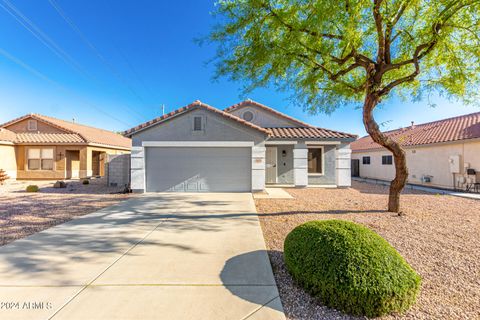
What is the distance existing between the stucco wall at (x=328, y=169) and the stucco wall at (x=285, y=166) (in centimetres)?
153

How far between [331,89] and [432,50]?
3.04 meters

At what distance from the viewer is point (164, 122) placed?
1109cm

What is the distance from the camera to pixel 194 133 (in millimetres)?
11117

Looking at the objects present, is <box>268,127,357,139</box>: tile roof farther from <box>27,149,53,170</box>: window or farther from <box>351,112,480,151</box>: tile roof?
<box>27,149,53,170</box>: window

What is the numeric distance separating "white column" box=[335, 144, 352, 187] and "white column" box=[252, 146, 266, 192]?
17.5ft

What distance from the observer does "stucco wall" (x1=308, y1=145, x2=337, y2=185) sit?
13.7 metres

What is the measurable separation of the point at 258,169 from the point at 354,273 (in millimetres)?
8696

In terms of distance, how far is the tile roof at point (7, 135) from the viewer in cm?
1587

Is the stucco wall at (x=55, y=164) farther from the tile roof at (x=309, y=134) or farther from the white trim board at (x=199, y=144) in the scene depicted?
the tile roof at (x=309, y=134)

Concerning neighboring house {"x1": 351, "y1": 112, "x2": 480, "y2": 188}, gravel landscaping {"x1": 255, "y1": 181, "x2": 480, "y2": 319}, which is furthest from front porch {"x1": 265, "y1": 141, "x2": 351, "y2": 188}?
gravel landscaping {"x1": 255, "y1": 181, "x2": 480, "y2": 319}

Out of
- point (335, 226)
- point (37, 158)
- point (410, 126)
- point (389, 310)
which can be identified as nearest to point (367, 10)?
point (335, 226)

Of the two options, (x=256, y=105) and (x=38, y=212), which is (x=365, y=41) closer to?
(x=256, y=105)

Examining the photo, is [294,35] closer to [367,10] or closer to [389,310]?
[367,10]

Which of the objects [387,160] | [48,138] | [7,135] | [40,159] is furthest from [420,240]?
[7,135]
